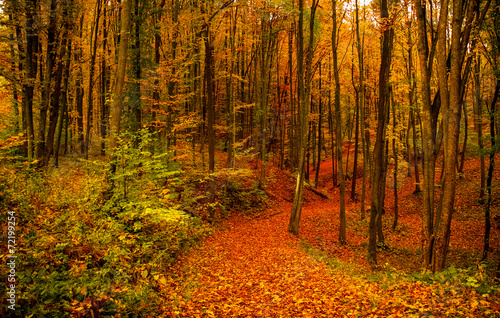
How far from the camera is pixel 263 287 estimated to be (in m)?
6.89

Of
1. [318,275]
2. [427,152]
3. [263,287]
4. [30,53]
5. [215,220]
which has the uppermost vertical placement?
[30,53]

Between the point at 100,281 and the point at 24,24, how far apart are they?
34.9 feet

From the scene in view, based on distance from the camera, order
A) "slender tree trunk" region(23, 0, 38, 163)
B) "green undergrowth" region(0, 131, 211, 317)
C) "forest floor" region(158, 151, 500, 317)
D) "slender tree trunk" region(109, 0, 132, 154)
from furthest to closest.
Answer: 1. "slender tree trunk" region(23, 0, 38, 163)
2. "slender tree trunk" region(109, 0, 132, 154)
3. "forest floor" region(158, 151, 500, 317)
4. "green undergrowth" region(0, 131, 211, 317)

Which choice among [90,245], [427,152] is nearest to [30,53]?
[90,245]

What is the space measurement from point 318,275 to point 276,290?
1674 millimetres

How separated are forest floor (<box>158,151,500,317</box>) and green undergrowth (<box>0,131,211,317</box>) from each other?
0.68 m

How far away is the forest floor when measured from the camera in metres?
5.09

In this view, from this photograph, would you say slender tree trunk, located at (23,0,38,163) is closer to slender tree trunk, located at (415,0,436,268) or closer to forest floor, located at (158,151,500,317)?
forest floor, located at (158,151,500,317)

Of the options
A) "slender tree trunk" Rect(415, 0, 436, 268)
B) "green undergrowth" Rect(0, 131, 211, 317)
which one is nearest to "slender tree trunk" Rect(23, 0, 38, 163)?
"green undergrowth" Rect(0, 131, 211, 317)

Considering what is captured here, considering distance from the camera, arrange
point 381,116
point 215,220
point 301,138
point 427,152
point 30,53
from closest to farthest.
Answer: point 427,152
point 381,116
point 30,53
point 301,138
point 215,220

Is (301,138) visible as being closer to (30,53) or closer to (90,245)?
(90,245)

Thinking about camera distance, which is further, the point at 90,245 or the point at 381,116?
the point at 381,116

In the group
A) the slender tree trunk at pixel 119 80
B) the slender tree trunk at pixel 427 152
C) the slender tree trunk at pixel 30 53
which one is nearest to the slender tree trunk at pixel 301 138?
the slender tree trunk at pixel 427 152

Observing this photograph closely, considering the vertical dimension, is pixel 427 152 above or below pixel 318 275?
above
